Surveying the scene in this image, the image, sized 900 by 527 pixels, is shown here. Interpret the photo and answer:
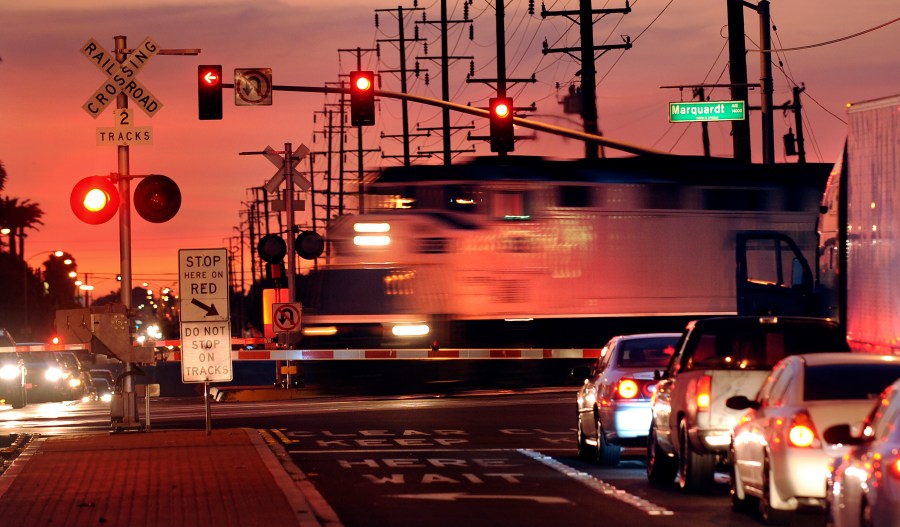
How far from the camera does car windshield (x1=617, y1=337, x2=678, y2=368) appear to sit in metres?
19.2

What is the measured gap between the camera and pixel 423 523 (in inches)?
528

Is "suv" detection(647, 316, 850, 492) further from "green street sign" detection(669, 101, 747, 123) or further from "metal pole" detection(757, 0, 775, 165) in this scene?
"green street sign" detection(669, 101, 747, 123)

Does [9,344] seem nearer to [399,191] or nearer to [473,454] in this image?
[399,191]

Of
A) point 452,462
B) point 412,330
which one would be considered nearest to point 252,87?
point 412,330

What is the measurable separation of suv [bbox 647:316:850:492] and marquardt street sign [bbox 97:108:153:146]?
8.80m

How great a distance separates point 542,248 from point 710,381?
23105 millimetres

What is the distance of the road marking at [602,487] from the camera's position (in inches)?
563

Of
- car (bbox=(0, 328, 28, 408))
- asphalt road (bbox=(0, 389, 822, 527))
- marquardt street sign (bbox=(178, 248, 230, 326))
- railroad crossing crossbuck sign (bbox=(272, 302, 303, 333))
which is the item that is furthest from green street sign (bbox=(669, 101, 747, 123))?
marquardt street sign (bbox=(178, 248, 230, 326))

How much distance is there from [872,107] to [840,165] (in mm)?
3379

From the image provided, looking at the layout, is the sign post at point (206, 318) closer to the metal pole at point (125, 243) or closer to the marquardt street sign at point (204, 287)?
the marquardt street sign at point (204, 287)

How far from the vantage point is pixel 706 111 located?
131ft

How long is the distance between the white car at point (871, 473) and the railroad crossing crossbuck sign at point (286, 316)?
27.4 meters

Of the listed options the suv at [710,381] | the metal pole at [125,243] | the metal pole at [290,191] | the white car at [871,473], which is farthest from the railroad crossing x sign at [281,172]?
the white car at [871,473]


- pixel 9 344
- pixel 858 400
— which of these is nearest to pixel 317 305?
pixel 9 344
